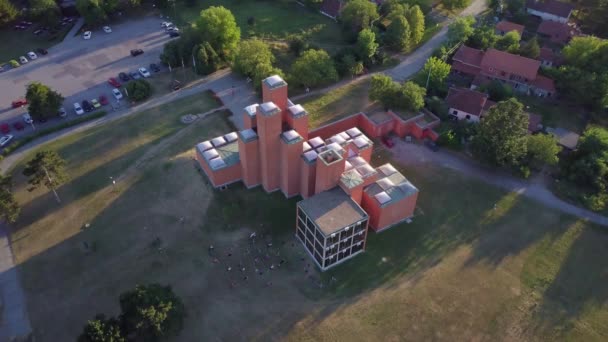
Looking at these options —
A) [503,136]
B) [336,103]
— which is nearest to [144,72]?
[336,103]

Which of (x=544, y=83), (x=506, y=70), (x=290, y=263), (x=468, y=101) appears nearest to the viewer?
(x=290, y=263)

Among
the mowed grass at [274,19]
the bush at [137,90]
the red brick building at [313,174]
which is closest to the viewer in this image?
the red brick building at [313,174]

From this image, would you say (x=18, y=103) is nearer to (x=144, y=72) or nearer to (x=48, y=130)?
(x=48, y=130)

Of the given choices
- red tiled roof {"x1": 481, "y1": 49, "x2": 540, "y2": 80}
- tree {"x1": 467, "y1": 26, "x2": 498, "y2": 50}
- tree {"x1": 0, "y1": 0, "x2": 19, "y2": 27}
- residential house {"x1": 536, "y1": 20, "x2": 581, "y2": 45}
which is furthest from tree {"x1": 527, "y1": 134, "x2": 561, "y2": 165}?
tree {"x1": 0, "y1": 0, "x2": 19, "y2": 27}

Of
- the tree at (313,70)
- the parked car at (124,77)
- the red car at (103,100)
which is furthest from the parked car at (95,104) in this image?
the tree at (313,70)

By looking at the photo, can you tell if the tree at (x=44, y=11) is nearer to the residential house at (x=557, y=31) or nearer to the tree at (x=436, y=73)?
the tree at (x=436, y=73)

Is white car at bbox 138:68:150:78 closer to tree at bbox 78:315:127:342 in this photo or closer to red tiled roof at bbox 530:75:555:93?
tree at bbox 78:315:127:342
